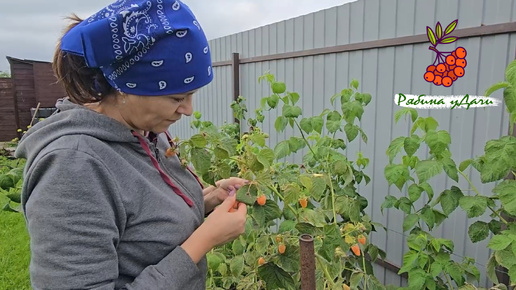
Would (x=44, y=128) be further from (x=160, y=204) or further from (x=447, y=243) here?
(x=447, y=243)

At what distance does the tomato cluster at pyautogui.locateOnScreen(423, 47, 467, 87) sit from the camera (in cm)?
212

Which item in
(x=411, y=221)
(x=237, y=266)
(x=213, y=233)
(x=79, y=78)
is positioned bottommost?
(x=237, y=266)

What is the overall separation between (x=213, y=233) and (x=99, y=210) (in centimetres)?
28

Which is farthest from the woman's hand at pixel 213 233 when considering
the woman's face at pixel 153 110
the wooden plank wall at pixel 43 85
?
the wooden plank wall at pixel 43 85

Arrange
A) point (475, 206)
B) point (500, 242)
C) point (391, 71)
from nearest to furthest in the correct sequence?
point (500, 242) → point (475, 206) → point (391, 71)

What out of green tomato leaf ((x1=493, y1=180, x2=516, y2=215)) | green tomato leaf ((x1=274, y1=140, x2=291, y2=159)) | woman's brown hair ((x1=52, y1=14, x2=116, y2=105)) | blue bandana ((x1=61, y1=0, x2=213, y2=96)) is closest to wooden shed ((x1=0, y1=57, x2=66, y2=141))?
green tomato leaf ((x1=274, y1=140, x2=291, y2=159))

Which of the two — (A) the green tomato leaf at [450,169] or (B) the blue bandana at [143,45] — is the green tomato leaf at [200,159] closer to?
(B) the blue bandana at [143,45]

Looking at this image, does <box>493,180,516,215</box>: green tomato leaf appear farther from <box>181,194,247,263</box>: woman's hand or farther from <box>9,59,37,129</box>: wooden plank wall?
<box>9,59,37,129</box>: wooden plank wall

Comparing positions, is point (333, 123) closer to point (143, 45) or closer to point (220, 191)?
point (220, 191)

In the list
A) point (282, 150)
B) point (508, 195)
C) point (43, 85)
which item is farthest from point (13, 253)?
point (43, 85)

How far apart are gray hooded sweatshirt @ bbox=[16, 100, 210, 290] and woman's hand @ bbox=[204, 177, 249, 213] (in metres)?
0.19

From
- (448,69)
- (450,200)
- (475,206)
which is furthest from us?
(448,69)

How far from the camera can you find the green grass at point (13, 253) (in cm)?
321

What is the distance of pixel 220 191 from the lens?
4.23 ft
